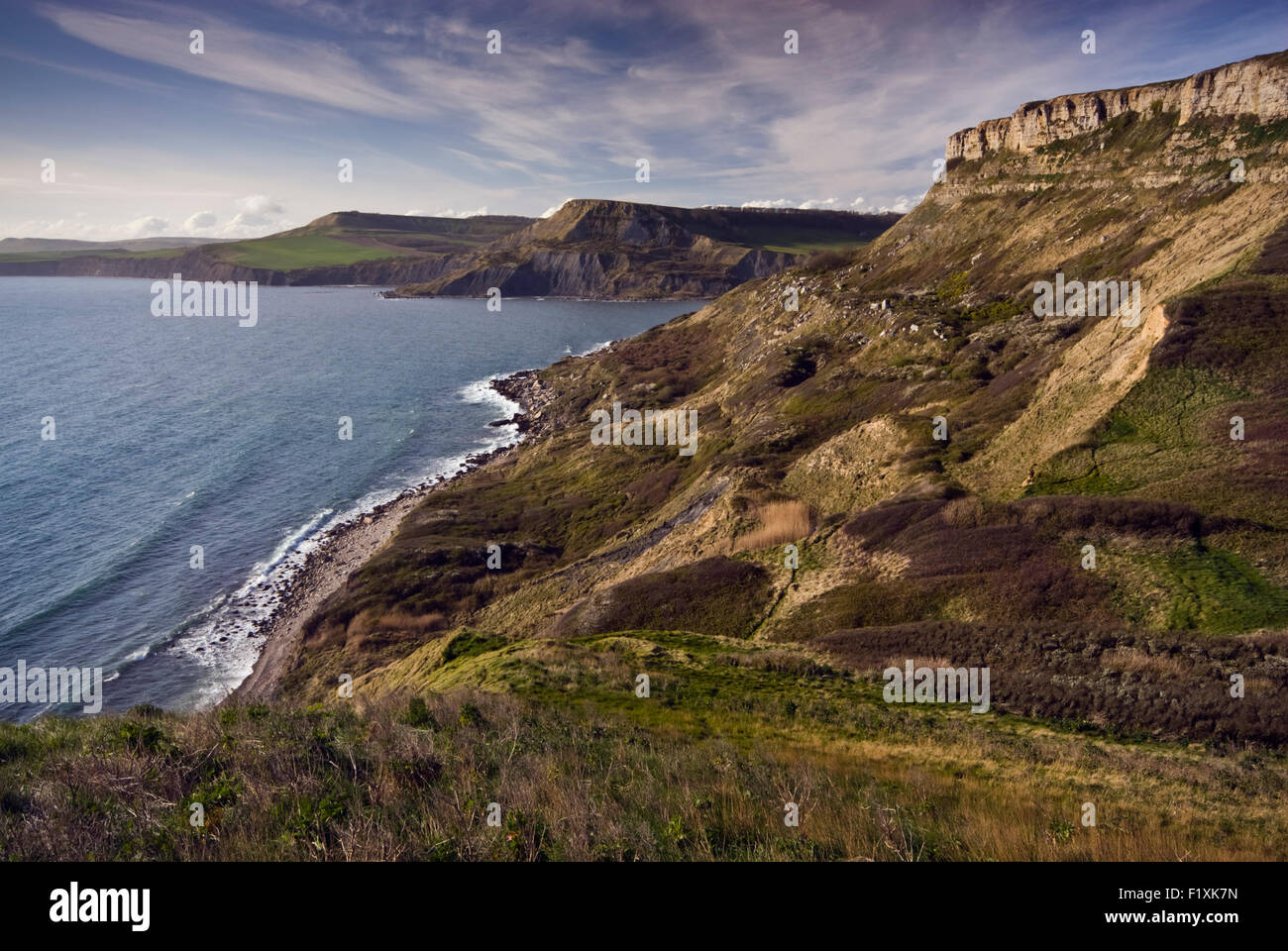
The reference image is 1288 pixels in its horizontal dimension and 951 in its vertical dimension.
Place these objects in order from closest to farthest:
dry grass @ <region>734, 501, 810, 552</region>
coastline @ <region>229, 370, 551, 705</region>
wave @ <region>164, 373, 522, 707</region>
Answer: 1. dry grass @ <region>734, 501, 810, 552</region>
2. coastline @ <region>229, 370, 551, 705</region>
3. wave @ <region>164, 373, 522, 707</region>

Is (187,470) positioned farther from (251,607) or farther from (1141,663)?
(1141,663)

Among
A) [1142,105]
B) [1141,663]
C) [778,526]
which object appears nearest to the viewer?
[1141,663]

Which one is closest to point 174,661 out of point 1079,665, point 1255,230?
point 1079,665

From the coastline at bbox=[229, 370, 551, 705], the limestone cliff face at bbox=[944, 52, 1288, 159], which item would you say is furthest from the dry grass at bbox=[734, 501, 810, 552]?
the limestone cliff face at bbox=[944, 52, 1288, 159]

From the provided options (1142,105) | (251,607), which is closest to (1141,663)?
(251,607)

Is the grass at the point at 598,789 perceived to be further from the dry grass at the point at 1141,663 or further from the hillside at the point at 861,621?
the dry grass at the point at 1141,663

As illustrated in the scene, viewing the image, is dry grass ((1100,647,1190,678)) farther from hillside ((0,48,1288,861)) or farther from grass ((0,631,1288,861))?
grass ((0,631,1288,861))
